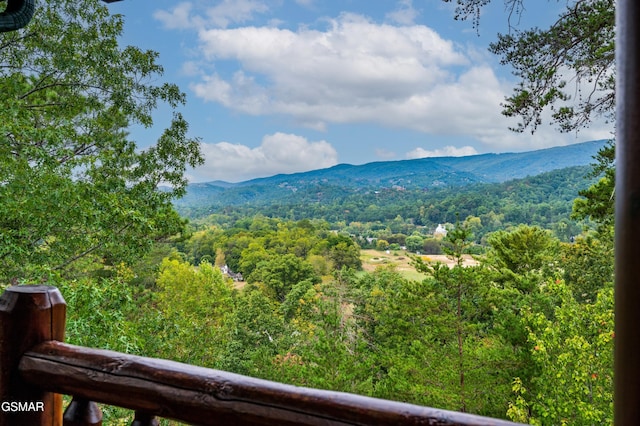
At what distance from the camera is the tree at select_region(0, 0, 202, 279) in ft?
12.1

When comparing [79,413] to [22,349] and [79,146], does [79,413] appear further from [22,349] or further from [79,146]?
[79,146]

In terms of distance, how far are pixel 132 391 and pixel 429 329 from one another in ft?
23.1

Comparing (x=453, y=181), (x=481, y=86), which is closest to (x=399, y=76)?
(x=481, y=86)

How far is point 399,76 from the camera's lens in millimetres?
17828

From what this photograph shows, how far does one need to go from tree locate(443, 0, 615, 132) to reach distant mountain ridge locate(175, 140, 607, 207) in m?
16.3

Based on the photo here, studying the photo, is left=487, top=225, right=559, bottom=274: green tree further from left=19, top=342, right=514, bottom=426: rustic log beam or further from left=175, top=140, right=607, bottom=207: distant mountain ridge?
left=19, top=342, right=514, bottom=426: rustic log beam

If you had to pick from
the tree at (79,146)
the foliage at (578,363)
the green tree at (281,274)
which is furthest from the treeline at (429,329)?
the green tree at (281,274)

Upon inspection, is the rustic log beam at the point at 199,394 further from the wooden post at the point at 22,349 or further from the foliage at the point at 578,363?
the foliage at the point at 578,363

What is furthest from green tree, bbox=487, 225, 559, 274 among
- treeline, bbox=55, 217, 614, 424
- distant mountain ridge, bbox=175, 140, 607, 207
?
distant mountain ridge, bbox=175, 140, 607, 207

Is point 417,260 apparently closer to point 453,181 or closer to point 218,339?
point 218,339

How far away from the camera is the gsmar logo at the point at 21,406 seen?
685 millimetres

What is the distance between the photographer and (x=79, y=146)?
4.85m

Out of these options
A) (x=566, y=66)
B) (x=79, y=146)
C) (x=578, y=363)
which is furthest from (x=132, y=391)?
(x=578, y=363)

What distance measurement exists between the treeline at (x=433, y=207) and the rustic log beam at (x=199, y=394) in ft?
23.5
